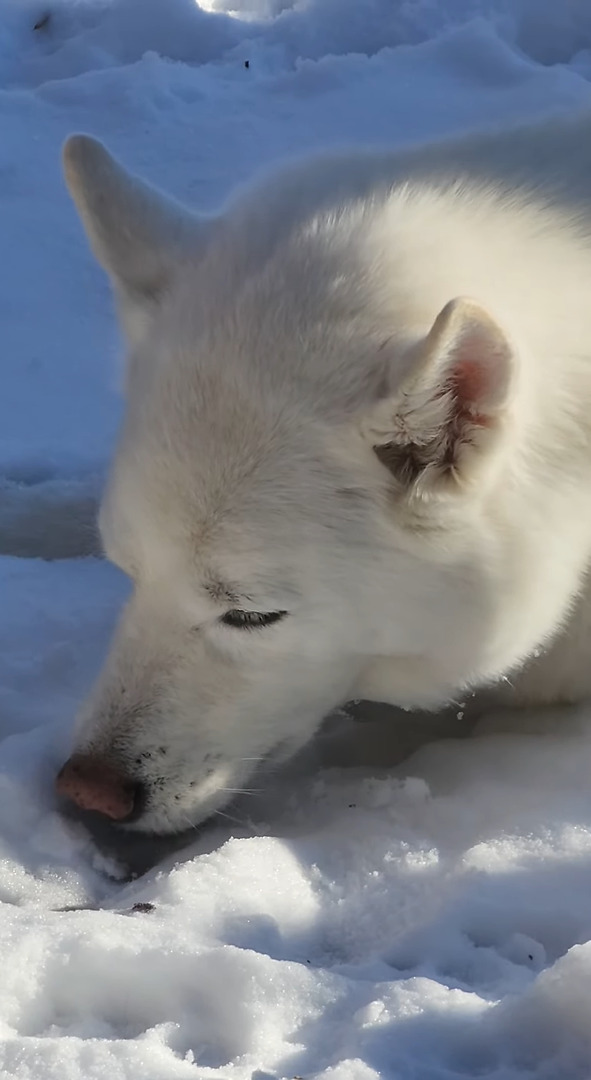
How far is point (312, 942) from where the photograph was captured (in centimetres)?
209

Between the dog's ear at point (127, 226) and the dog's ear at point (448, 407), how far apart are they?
75 cm

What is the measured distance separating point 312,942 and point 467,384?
1.04 meters

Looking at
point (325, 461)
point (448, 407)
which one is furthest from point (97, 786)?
point (448, 407)

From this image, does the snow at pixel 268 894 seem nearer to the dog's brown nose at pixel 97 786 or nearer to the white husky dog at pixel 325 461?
the dog's brown nose at pixel 97 786

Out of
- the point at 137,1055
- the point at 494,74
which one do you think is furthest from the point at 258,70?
the point at 137,1055

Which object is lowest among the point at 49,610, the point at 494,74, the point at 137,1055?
the point at 49,610

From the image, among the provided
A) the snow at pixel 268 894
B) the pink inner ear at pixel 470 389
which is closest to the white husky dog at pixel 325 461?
the pink inner ear at pixel 470 389

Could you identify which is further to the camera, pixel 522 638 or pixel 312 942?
pixel 522 638

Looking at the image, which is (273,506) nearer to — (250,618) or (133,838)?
(250,618)

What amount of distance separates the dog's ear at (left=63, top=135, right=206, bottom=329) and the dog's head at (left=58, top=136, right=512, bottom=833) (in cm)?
6

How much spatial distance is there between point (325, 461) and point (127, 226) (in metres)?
0.87

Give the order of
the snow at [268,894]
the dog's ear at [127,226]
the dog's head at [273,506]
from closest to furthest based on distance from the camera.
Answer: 1. the snow at [268,894]
2. the dog's head at [273,506]
3. the dog's ear at [127,226]

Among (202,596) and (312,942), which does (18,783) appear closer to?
(202,596)

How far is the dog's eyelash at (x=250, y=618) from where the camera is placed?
94.3 inches
